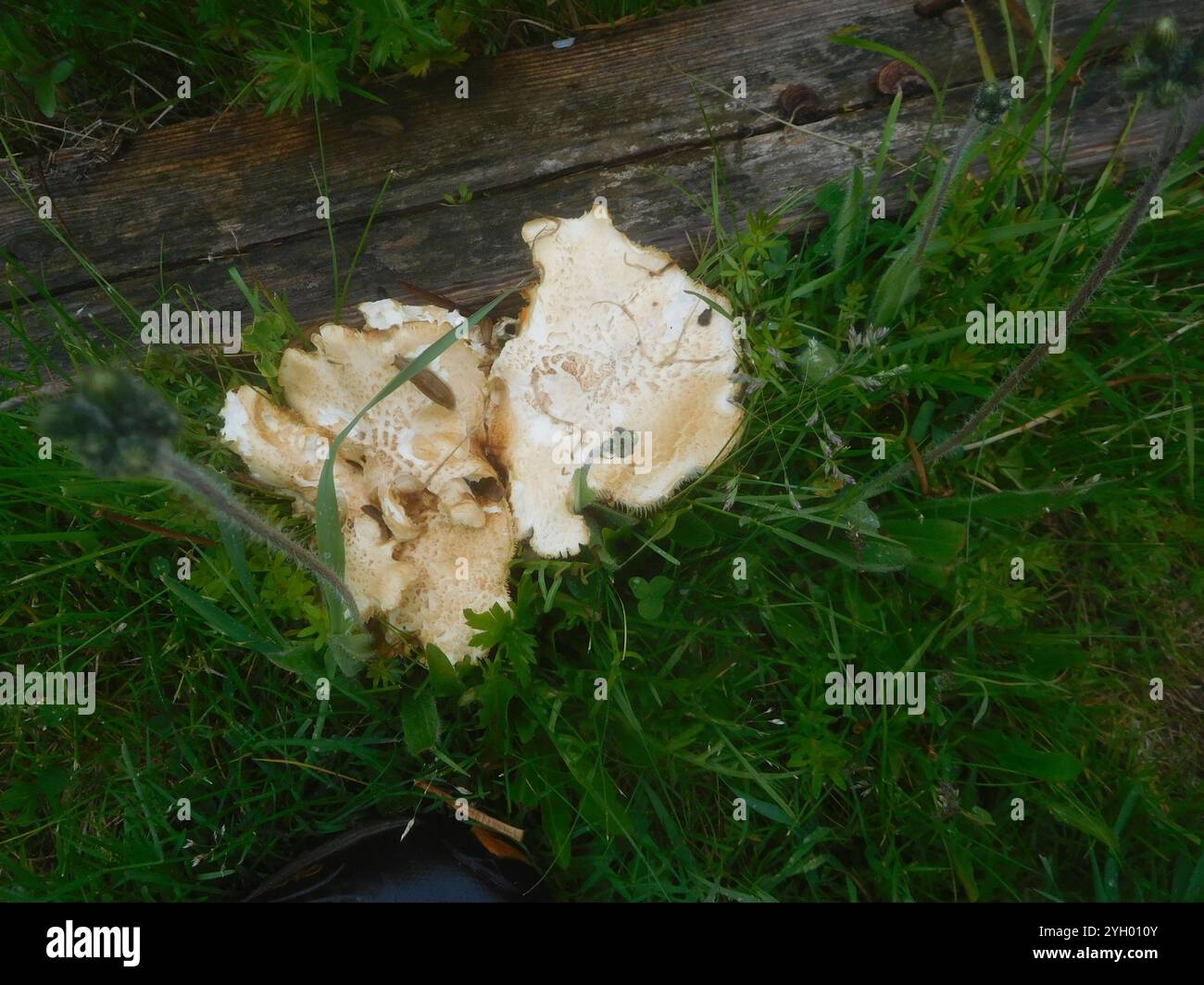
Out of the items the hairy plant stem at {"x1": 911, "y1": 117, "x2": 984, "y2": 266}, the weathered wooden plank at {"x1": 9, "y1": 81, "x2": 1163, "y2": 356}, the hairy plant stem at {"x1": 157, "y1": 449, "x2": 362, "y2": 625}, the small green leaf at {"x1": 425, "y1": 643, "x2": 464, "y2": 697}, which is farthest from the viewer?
the weathered wooden plank at {"x1": 9, "y1": 81, "x2": 1163, "y2": 356}

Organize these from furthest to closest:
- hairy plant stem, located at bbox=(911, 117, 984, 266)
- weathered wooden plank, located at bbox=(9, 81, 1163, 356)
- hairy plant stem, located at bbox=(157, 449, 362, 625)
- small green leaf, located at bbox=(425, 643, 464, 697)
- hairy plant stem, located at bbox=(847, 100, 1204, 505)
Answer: weathered wooden plank, located at bbox=(9, 81, 1163, 356) → small green leaf, located at bbox=(425, 643, 464, 697) → hairy plant stem, located at bbox=(911, 117, 984, 266) → hairy plant stem, located at bbox=(847, 100, 1204, 505) → hairy plant stem, located at bbox=(157, 449, 362, 625)

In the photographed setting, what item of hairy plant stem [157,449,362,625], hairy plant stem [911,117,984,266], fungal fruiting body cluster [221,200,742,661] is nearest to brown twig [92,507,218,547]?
fungal fruiting body cluster [221,200,742,661]

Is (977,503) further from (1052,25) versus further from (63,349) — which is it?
(63,349)

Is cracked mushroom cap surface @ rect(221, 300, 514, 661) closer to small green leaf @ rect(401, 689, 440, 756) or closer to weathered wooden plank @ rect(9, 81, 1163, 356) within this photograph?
small green leaf @ rect(401, 689, 440, 756)

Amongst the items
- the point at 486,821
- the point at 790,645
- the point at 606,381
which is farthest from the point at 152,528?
the point at 790,645

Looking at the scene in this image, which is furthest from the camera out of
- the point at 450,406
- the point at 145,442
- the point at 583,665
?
the point at 583,665

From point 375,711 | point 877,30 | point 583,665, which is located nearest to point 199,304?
point 375,711

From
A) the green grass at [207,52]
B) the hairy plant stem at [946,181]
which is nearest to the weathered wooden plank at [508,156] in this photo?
the green grass at [207,52]

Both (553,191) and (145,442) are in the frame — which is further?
(553,191)
